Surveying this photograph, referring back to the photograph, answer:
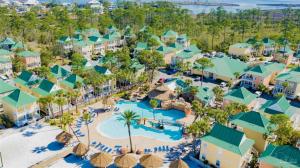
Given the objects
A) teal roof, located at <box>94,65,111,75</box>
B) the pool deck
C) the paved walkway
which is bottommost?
the pool deck

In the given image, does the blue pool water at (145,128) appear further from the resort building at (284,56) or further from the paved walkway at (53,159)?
the resort building at (284,56)

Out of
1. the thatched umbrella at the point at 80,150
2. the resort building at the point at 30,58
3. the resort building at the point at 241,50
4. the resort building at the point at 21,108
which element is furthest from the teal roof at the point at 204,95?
the resort building at the point at 30,58

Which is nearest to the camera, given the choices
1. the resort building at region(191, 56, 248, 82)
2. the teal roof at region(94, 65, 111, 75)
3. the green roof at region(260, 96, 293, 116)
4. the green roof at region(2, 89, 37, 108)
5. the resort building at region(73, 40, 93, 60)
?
the green roof at region(2, 89, 37, 108)

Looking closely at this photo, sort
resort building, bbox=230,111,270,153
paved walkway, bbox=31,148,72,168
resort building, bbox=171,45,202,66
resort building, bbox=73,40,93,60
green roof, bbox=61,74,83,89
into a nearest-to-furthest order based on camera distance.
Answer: paved walkway, bbox=31,148,72,168
resort building, bbox=230,111,270,153
green roof, bbox=61,74,83,89
resort building, bbox=171,45,202,66
resort building, bbox=73,40,93,60

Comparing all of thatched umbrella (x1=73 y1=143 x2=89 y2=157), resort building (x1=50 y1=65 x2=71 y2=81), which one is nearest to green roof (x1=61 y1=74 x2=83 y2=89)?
resort building (x1=50 y1=65 x2=71 y2=81)

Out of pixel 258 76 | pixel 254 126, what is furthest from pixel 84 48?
pixel 254 126

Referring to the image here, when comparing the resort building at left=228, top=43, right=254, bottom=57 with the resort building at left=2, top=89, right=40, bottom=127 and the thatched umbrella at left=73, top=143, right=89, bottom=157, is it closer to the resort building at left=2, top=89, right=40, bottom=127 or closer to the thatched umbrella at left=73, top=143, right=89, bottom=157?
the resort building at left=2, top=89, right=40, bottom=127
